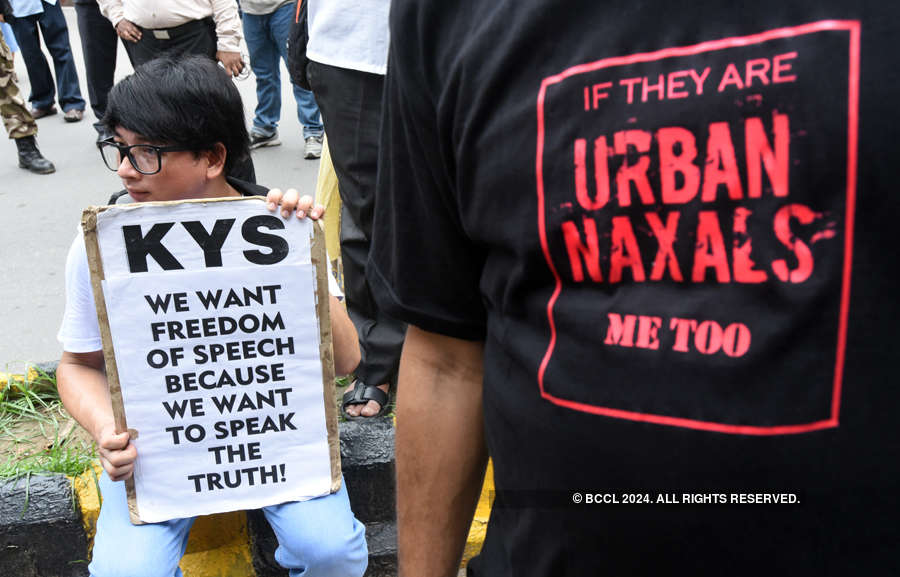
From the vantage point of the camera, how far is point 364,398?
3.06 meters

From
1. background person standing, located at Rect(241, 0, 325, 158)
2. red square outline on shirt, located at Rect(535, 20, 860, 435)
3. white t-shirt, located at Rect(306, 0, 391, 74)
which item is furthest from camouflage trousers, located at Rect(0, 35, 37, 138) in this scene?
red square outline on shirt, located at Rect(535, 20, 860, 435)

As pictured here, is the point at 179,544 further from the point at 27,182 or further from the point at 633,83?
the point at 27,182

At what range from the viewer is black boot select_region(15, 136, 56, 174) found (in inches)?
261

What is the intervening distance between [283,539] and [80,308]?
80 centimetres

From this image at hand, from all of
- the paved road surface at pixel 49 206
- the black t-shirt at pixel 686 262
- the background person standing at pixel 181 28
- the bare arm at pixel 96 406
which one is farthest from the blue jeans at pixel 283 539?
the background person standing at pixel 181 28

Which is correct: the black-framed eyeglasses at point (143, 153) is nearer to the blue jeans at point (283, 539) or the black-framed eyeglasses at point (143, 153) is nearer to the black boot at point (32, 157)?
the blue jeans at point (283, 539)

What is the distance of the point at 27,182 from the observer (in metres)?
6.49

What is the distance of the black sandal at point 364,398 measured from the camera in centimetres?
305

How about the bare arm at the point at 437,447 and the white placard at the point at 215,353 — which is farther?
the white placard at the point at 215,353

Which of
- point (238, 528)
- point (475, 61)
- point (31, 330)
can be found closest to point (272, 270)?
point (238, 528)

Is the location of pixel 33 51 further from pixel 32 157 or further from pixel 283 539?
pixel 283 539

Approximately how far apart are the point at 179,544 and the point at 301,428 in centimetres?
45

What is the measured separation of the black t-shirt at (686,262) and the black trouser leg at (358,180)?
2.00 meters

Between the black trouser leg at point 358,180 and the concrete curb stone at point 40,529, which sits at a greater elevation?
the black trouser leg at point 358,180
